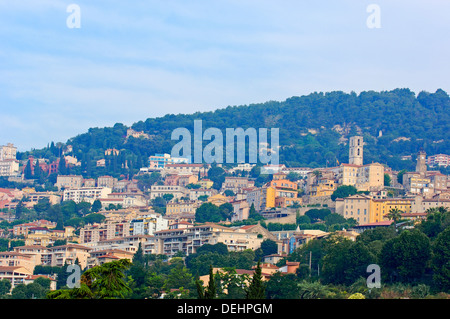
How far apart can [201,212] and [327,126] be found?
96.6m

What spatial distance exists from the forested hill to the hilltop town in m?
23.4

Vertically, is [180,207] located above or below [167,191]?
below

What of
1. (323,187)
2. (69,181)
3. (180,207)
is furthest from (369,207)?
(69,181)

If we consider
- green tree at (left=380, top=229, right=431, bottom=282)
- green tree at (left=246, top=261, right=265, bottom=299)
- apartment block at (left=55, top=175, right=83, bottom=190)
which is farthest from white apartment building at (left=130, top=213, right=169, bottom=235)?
green tree at (left=246, top=261, right=265, bottom=299)

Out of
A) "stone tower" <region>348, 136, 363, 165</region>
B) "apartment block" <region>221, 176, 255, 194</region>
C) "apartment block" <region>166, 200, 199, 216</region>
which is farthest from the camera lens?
"apartment block" <region>221, 176, 255, 194</region>

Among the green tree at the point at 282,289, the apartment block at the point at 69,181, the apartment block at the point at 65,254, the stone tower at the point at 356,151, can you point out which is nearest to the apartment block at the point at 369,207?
the apartment block at the point at 65,254

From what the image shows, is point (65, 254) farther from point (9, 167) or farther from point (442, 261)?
point (9, 167)

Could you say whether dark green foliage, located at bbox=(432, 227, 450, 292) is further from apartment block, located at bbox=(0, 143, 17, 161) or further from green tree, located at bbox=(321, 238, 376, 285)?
apartment block, located at bbox=(0, 143, 17, 161)

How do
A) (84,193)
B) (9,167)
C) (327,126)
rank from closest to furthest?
(84,193)
(9,167)
(327,126)

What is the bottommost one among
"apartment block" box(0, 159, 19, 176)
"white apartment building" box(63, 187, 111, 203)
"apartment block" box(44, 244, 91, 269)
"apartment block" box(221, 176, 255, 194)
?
"apartment block" box(44, 244, 91, 269)

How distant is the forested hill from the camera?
155m

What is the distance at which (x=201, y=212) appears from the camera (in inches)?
3374
